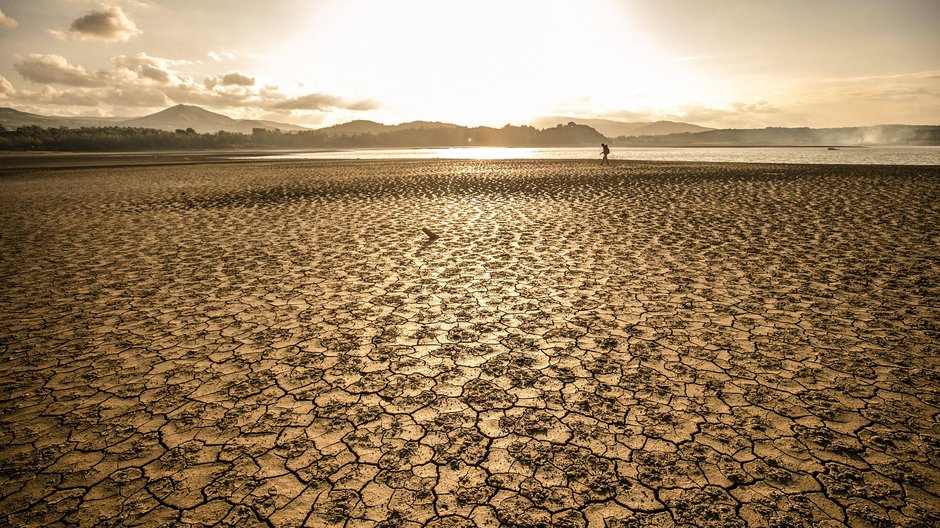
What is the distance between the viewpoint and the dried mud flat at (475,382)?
2.88 meters

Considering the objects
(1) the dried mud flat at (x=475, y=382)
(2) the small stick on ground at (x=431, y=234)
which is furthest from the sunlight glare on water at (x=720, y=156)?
(1) the dried mud flat at (x=475, y=382)

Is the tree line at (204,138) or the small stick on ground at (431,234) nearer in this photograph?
the small stick on ground at (431,234)

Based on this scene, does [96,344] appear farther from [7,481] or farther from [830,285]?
[830,285]

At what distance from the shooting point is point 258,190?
20.7m

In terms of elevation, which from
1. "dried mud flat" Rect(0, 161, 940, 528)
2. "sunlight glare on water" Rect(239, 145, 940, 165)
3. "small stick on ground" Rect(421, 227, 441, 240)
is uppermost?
"sunlight glare on water" Rect(239, 145, 940, 165)

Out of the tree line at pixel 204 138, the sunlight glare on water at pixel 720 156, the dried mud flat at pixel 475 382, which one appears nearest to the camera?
the dried mud flat at pixel 475 382

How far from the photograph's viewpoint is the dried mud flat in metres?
2.88

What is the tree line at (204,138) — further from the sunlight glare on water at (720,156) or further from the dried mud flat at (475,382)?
the dried mud flat at (475,382)

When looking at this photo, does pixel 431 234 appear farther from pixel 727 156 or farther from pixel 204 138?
pixel 204 138

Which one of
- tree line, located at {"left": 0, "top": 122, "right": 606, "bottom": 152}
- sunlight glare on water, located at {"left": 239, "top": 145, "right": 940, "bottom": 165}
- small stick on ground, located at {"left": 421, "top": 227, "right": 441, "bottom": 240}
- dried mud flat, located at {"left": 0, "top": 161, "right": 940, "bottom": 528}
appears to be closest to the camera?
dried mud flat, located at {"left": 0, "top": 161, "right": 940, "bottom": 528}

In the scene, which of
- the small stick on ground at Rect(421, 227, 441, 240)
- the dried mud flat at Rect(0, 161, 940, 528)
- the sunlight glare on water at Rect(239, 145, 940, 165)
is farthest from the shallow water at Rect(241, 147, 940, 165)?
the dried mud flat at Rect(0, 161, 940, 528)

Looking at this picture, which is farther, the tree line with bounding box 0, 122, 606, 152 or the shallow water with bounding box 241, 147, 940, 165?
the tree line with bounding box 0, 122, 606, 152

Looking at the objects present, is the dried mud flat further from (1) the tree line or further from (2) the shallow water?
(1) the tree line

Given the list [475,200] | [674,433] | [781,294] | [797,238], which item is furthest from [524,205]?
[674,433]
